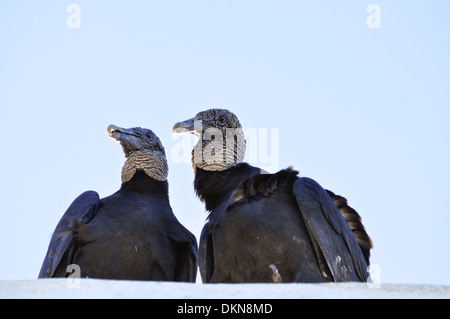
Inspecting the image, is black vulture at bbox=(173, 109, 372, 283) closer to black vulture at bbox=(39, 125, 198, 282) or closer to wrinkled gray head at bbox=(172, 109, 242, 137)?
black vulture at bbox=(39, 125, 198, 282)

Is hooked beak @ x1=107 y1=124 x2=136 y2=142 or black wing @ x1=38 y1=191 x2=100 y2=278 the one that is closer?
black wing @ x1=38 y1=191 x2=100 y2=278

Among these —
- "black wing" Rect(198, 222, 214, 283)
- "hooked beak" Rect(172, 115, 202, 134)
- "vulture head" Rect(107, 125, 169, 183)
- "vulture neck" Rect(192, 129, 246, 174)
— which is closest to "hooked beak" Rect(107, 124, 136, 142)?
"vulture head" Rect(107, 125, 169, 183)

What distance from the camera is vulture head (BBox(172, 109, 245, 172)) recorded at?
7.36 metres

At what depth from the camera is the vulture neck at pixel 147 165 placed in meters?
8.25

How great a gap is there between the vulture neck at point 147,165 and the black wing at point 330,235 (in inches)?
93.7

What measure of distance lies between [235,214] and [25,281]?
94.2 inches

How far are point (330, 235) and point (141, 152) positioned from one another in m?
3.22

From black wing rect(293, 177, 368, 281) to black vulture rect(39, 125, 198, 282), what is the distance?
168 cm

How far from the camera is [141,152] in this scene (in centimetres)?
849

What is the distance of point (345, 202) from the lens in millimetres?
6969

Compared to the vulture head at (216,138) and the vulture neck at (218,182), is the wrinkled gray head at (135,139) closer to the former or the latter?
the vulture head at (216,138)
